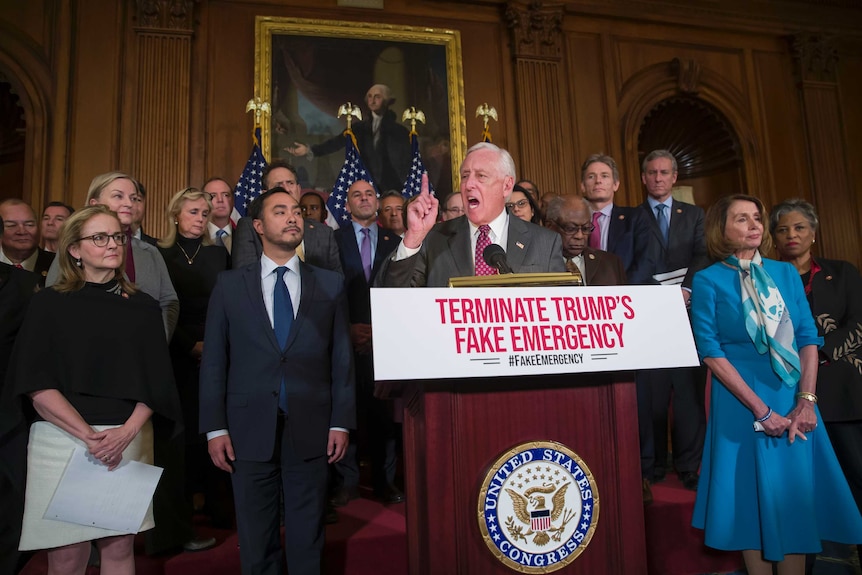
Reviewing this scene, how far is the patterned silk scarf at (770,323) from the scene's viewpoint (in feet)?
7.56

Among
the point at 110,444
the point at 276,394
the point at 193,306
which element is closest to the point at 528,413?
the point at 276,394

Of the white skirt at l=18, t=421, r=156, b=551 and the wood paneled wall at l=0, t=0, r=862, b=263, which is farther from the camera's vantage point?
the wood paneled wall at l=0, t=0, r=862, b=263

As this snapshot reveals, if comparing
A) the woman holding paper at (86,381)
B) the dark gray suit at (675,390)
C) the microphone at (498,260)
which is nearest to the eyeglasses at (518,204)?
the dark gray suit at (675,390)

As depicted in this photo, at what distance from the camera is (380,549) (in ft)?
9.11

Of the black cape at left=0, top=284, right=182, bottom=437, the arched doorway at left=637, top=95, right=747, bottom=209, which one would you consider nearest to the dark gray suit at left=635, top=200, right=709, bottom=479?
the black cape at left=0, top=284, right=182, bottom=437

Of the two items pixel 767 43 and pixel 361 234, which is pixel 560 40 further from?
pixel 361 234

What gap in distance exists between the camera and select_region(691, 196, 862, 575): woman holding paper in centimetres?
226

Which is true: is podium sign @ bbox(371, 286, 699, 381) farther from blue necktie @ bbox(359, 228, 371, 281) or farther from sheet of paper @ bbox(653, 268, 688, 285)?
blue necktie @ bbox(359, 228, 371, 281)

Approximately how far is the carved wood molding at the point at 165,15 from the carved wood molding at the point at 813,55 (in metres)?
6.44

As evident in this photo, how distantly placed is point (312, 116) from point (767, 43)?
5.23 meters

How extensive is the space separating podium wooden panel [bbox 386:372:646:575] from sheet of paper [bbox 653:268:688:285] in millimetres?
2008

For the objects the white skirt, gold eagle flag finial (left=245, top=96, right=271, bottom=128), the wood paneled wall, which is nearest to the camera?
the white skirt

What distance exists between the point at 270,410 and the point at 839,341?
2281 millimetres

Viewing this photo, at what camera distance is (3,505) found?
8.16ft
